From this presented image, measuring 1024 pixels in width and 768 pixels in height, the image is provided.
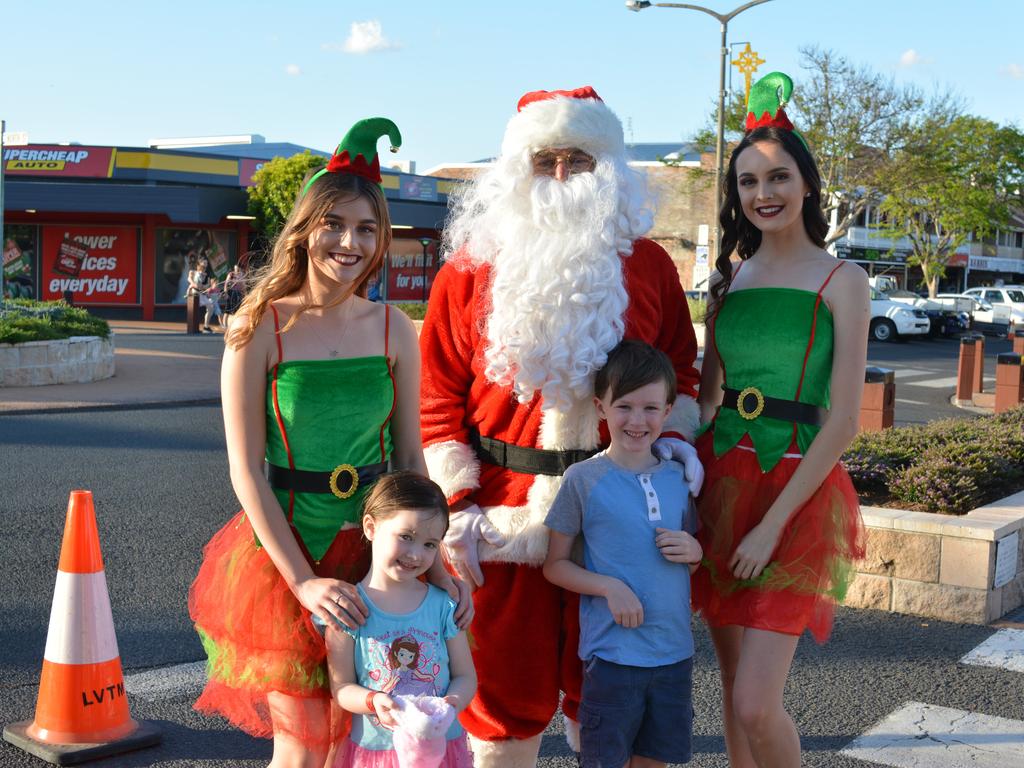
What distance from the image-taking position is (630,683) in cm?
282

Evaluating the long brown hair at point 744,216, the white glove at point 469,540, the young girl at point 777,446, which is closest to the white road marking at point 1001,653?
the young girl at point 777,446

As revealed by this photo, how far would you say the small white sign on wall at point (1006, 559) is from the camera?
5359 millimetres

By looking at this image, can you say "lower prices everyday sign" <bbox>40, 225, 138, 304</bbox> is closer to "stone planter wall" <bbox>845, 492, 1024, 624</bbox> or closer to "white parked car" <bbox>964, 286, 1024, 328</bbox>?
"white parked car" <bbox>964, 286, 1024, 328</bbox>

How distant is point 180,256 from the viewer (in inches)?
1261

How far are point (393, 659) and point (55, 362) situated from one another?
13.5 meters

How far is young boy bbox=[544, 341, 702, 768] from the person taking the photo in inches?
111

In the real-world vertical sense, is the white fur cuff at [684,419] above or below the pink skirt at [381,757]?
above

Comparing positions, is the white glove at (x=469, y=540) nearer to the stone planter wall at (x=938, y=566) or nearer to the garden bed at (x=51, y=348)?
the stone planter wall at (x=938, y=566)

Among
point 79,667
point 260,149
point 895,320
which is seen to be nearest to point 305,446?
point 79,667

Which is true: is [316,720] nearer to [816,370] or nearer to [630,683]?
[630,683]

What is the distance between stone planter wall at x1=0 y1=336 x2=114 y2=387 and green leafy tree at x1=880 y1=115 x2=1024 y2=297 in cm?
2042

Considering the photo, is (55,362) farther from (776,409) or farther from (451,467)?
(776,409)

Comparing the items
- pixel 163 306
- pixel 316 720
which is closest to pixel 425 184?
pixel 163 306

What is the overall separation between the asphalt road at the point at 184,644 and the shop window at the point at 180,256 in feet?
79.4
